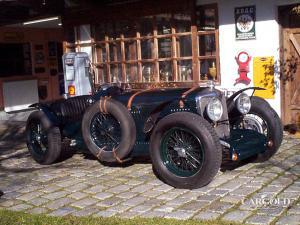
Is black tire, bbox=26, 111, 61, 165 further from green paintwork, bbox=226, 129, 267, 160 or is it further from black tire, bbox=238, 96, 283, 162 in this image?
black tire, bbox=238, 96, 283, 162

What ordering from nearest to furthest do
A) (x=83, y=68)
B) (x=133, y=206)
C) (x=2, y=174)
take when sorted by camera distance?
(x=133, y=206)
(x=2, y=174)
(x=83, y=68)

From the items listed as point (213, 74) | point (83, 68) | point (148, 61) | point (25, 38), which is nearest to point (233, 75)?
point (213, 74)

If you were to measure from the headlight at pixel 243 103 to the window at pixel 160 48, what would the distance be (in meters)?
2.82

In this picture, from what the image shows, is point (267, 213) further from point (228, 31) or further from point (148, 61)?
point (148, 61)

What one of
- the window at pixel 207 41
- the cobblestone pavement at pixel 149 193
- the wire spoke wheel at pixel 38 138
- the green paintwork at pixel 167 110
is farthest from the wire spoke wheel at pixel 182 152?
the window at pixel 207 41

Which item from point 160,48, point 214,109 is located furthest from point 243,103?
point 160,48

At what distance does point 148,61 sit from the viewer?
32.1 ft

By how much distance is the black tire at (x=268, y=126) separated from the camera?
6.27 metres

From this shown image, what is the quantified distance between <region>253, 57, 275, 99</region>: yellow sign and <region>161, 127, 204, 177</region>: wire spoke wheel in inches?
135

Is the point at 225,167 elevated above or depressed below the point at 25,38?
below

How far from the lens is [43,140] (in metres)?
7.21

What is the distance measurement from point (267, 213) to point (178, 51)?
5379 millimetres

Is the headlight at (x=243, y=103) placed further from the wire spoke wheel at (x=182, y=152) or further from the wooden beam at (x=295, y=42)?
the wooden beam at (x=295, y=42)

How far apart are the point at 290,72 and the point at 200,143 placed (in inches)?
148
